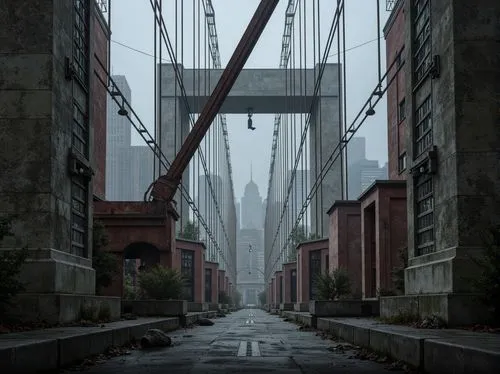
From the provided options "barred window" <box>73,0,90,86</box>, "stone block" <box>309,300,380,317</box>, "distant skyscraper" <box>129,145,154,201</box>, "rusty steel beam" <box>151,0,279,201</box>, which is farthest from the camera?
"distant skyscraper" <box>129,145,154,201</box>

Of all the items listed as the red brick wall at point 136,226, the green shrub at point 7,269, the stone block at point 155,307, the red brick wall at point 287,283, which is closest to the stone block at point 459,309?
the green shrub at point 7,269

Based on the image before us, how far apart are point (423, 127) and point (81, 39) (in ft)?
23.6

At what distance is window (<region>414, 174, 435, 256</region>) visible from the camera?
13852 millimetres

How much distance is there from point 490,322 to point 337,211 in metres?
19.8

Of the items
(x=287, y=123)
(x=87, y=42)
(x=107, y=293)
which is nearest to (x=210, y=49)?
(x=287, y=123)

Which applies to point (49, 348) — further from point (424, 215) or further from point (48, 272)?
point (424, 215)

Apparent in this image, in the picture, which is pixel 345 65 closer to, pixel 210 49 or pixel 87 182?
pixel 87 182

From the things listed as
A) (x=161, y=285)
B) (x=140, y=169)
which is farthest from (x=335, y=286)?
(x=140, y=169)

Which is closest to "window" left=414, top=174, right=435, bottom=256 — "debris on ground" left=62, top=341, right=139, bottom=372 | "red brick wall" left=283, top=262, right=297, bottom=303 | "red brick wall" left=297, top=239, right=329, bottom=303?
"debris on ground" left=62, top=341, right=139, bottom=372

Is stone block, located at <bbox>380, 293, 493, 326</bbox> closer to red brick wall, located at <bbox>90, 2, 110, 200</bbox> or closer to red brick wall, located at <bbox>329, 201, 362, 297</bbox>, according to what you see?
red brick wall, located at <bbox>329, 201, 362, 297</bbox>

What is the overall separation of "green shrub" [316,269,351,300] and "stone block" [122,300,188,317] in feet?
14.8

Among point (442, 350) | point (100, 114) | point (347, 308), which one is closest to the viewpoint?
point (442, 350)

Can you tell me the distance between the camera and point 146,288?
935 inches

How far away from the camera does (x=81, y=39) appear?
53.9 ft
